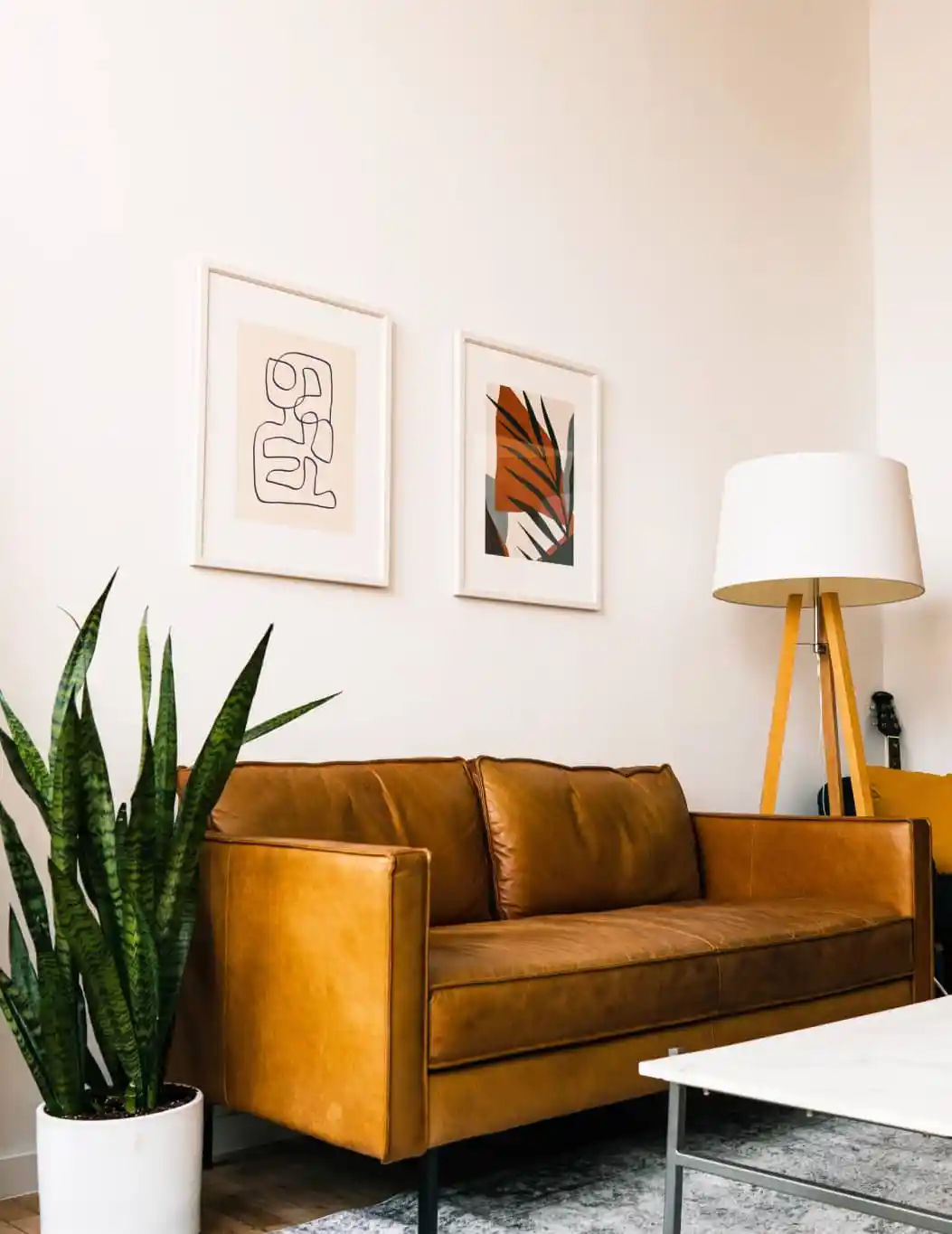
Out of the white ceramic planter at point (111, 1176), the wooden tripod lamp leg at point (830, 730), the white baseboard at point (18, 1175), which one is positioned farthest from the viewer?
the wooden tripod lamp leg at point (830, 730)

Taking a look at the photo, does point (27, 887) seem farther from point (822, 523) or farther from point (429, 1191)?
point (822, 523)

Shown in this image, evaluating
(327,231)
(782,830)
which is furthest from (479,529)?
(782,830)

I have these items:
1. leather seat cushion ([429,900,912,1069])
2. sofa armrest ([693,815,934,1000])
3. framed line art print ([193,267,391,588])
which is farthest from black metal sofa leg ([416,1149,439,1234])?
sofa armrest ([693,815,934,1000])

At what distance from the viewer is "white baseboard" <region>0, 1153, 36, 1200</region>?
7.84 feet

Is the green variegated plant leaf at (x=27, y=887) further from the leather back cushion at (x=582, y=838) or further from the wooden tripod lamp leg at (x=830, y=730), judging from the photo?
the wooden tripod lamp leg at (x=830, y=730)

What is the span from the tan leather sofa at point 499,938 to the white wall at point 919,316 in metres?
1.49

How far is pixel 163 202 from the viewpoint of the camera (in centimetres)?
283

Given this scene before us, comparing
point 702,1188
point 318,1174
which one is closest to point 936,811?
point 702,1188

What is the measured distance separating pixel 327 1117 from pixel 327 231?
199cm

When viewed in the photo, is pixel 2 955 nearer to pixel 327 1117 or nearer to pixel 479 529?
pixel 327 1117

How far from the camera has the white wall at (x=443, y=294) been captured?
104 inches

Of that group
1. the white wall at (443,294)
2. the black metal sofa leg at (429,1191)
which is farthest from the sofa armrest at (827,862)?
the black metal sofa leg at (429,1191)

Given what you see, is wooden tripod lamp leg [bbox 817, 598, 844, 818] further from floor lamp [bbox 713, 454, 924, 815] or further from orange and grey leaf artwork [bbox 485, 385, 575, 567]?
orange and grey leaf artwork [bbox 485, 385, 575, 567]

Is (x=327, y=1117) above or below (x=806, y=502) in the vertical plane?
below
